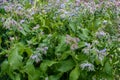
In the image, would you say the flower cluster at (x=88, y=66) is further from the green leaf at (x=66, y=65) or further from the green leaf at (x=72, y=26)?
the green leaf at (x=72, y=26)

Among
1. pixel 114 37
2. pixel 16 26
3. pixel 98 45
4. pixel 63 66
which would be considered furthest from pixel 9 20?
pixel 114 37

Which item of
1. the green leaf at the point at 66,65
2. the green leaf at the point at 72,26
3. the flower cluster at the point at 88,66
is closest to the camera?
the flower cluster at the point at 88,66

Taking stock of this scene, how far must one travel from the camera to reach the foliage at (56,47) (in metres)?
2.24

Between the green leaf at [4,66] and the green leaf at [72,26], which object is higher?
the green leaf at [72,26]

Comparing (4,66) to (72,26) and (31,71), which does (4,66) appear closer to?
(31,71)

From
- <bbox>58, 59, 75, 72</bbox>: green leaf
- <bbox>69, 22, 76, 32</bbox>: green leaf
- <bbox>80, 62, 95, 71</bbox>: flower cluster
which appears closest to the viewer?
<bbox>80, 62, 95, 71</bbox>: flower cluster

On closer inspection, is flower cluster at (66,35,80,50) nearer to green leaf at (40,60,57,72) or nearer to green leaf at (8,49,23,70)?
green leaf at (40,60,57,72)

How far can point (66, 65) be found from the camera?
7.50 ft

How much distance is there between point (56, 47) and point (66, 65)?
156 mm

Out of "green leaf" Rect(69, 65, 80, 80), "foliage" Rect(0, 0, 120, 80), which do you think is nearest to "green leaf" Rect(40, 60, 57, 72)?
"foliage" Rect(0, 0, 120, 80)

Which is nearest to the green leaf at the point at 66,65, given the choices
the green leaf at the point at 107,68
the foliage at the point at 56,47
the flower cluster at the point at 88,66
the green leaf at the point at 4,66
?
the foliage at the point at 56,47

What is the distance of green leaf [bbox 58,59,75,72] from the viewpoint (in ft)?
7.47

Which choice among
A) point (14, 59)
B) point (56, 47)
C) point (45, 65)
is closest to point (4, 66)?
point (14, 59)

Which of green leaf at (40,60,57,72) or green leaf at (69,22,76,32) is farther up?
green leaf at (69,22,76,32)
